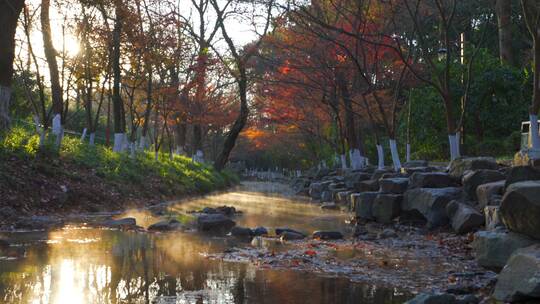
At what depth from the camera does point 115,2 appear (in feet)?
58.8

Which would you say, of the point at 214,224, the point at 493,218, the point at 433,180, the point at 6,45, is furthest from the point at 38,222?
the point at 493,218

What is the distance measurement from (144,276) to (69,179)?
28.6 feet

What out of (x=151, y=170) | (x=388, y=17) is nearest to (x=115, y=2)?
(x=151, y=170)

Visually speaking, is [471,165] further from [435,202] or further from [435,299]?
[435,299]

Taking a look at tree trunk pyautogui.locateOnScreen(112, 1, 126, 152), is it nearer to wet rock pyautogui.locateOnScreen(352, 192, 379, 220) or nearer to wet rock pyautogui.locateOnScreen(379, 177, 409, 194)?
wet rock pyautogui.locateOnScreen(352, 192, 379, 220)

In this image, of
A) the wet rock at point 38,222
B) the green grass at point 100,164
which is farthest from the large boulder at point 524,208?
the green grass at point 100,164

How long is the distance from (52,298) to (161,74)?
→ 24.6 m

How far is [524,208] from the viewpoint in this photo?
253 inches

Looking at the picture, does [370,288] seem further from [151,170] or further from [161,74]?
[161,74]

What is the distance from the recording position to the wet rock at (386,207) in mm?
12797

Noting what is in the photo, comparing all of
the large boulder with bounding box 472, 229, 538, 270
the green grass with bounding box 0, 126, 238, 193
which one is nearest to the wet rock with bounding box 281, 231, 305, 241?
the large boulder with bounding box 472, 229, 538, 270

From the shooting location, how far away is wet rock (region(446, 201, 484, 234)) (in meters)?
10.0

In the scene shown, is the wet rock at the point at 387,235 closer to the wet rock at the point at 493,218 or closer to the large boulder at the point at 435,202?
the large boulder at the point at 435,202

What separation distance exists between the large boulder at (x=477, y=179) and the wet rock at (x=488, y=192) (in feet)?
2.15
